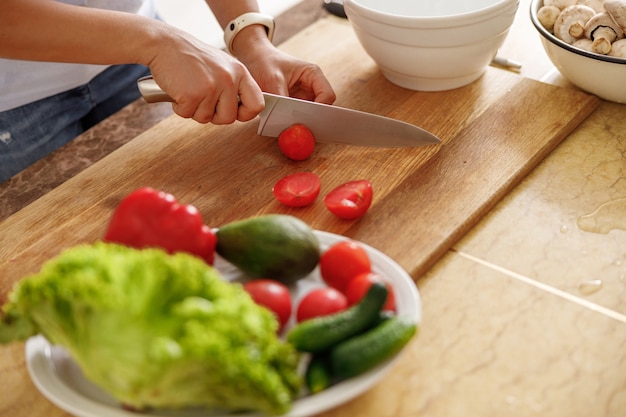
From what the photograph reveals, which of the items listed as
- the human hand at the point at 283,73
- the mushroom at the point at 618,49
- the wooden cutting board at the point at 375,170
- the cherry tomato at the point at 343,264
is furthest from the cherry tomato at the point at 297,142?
the mushroom at the point at 618,49

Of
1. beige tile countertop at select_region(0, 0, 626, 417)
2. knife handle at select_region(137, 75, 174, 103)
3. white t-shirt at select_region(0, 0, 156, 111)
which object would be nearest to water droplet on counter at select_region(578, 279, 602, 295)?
beige tile countertop at select_region(0, 0, 626, 417)

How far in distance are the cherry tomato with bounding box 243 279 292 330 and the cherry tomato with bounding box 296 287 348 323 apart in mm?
21

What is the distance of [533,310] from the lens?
1141 millimetres

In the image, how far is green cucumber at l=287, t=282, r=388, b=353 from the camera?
0.93 m

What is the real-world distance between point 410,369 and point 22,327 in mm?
552

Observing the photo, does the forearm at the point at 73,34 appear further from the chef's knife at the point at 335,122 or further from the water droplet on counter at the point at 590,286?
the water droplet on counter at the point at 590,286

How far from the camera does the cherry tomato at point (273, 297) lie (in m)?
1.01

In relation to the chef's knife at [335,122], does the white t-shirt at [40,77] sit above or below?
above

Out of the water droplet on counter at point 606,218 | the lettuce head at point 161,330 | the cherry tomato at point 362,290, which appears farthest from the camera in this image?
the water droplet on counter at point 606,218

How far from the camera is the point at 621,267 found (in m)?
1.22

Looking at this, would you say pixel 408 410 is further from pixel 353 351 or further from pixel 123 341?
pixel 123 341

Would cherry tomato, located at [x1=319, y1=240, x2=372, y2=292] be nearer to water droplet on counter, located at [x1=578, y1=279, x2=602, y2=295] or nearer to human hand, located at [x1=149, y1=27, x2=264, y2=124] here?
water droplet on counter, located at [x1=578, y1=279, x2=602, y2=295]

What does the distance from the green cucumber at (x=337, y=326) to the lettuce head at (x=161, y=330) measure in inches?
2.0

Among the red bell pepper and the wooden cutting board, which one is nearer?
the red bell pepper
